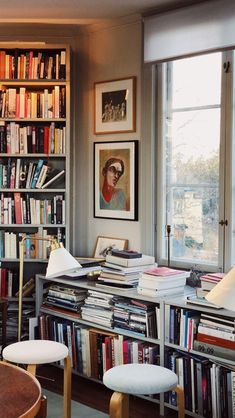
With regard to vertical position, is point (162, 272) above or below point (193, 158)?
below

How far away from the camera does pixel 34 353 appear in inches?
130

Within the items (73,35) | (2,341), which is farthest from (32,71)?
(2,341)

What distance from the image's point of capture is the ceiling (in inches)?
157

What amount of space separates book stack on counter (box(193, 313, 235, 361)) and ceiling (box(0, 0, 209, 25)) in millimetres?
2118

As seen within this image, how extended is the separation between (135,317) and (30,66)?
2.15 m

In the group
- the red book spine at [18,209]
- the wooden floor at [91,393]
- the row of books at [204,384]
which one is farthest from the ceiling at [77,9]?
the wooden floor at [91,393]

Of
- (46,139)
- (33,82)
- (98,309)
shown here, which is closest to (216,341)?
(98,309)

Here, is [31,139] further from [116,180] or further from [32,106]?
[116,180]

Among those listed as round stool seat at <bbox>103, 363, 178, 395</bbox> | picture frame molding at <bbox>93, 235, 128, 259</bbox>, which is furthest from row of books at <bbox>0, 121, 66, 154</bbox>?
round stool seat at <bbox>103, 363, 178, 395</bbox>

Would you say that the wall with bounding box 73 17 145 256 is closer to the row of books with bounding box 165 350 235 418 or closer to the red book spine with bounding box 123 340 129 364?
the red book spine with bounding box 123 340 129 364

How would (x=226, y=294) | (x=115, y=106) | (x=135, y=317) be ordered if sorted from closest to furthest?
(x=226, y=294) < (x=135, y=317) < (x=115, y=106)

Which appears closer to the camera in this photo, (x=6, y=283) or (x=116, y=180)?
(x=116, y=180)

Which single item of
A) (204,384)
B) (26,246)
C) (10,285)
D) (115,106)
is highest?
(115,106)

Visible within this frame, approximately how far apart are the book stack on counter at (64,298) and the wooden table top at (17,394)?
1.48 meters
